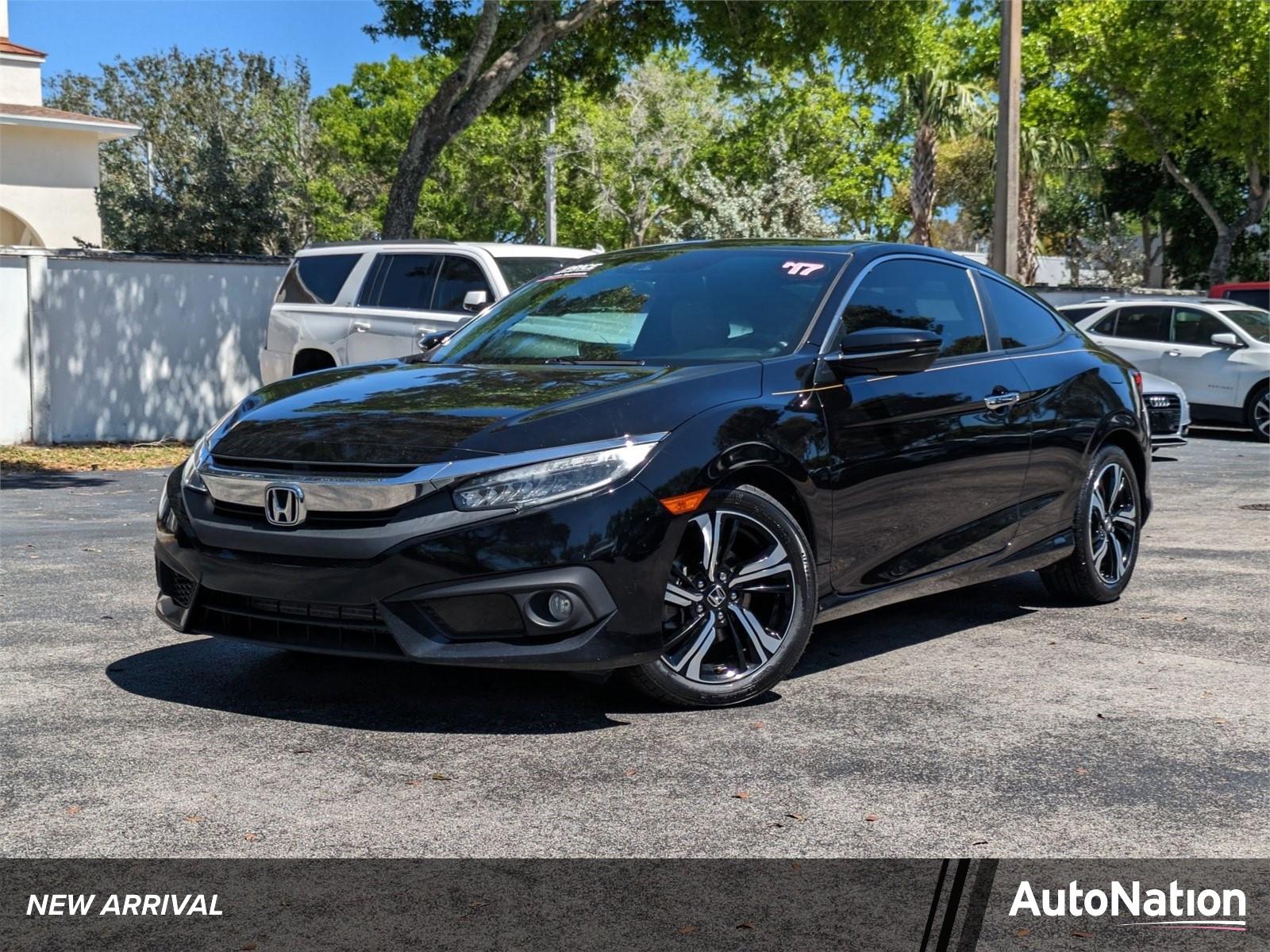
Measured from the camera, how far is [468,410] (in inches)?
208

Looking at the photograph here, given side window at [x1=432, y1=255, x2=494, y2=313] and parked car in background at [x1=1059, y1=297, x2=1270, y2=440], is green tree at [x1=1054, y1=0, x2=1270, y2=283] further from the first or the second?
side window at [x1=432, y1=255, x2=494, y2=313]

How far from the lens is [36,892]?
12.1 ft

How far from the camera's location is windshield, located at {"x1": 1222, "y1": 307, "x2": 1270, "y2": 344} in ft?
63.7

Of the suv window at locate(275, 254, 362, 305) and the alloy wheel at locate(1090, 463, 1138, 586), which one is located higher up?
Answer: the suv window at locate(275, 254, 362, 305)

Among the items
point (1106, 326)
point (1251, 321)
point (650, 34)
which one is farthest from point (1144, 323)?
point (650, 34)

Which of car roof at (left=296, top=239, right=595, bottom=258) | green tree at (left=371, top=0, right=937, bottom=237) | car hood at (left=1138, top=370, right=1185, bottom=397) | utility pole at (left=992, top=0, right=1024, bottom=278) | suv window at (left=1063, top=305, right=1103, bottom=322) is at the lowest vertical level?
car hood at (left=1138, top=370, right=1185, bottom=397)

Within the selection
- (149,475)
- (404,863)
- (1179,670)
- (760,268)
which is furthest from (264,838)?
(149,475)

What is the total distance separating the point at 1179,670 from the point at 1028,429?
1.24m

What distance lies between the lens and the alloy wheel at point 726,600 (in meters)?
5.26

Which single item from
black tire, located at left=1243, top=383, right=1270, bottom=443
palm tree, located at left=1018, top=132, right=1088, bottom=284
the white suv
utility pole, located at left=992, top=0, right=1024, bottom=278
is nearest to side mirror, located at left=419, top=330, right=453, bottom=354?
the white suv

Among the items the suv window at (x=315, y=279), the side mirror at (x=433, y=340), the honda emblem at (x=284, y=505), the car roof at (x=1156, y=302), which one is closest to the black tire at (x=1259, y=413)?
the car roof at (x=1156, y=302)

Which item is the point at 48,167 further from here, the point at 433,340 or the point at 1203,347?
the point at 433,340

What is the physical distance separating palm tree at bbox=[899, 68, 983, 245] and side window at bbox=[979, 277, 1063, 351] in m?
32.3

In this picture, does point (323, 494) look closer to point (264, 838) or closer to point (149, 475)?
point (264, 838)
